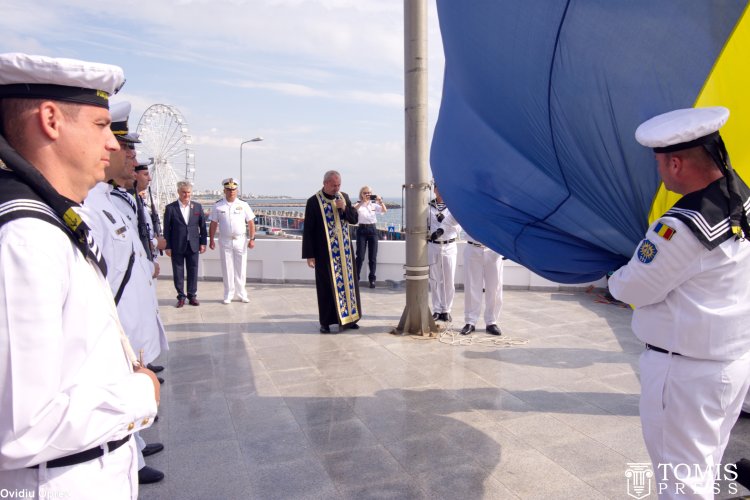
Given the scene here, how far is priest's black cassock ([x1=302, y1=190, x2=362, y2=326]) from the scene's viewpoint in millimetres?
6637

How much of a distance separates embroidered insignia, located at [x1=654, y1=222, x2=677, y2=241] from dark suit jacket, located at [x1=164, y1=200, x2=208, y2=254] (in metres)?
7.32

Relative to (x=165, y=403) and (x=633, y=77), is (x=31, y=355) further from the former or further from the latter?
(x=165, y=403)

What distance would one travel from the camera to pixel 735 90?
228cm

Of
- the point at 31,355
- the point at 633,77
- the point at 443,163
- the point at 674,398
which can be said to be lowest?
the point at 674,398

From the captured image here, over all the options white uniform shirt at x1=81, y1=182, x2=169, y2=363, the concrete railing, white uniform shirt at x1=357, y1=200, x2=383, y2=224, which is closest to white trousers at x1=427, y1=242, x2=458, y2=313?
the concrete railing

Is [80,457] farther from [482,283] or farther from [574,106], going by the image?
[482,283]

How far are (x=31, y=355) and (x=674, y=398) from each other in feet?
7.10

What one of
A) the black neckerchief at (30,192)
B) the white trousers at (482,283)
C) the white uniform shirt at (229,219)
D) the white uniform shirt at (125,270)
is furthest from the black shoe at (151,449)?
the white uniform shirt at (229,219)

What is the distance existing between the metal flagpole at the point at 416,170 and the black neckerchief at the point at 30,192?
501 cm

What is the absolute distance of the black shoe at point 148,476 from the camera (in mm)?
3082

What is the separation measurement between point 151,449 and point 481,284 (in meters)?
4.26

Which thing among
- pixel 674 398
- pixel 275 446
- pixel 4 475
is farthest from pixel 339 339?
pixel 4 475

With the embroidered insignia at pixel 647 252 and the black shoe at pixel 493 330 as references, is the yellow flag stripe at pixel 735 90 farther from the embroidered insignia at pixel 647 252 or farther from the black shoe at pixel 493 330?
the black shoe at pixel 493 330

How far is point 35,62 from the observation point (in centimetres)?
123
